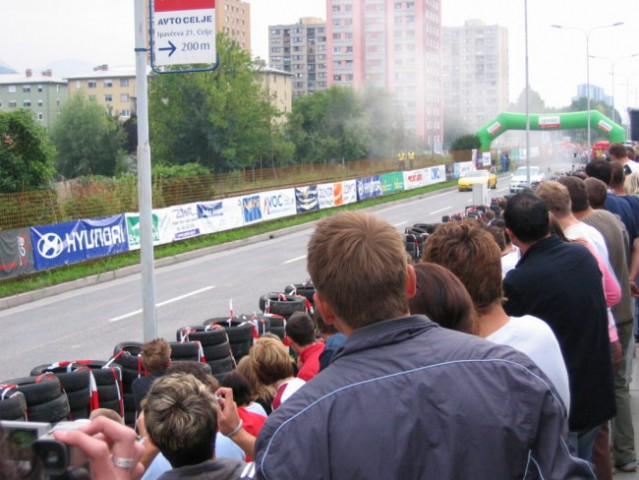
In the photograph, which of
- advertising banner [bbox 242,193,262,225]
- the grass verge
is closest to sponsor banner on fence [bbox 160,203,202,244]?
the grass verge

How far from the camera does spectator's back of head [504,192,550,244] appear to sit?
178 inches

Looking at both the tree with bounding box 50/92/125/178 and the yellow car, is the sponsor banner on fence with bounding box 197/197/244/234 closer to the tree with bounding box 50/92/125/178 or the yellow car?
the yellow car

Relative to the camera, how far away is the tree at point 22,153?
2917 cm

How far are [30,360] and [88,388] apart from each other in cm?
664

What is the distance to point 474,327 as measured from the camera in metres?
3.16

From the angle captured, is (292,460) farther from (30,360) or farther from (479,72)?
(479,72)

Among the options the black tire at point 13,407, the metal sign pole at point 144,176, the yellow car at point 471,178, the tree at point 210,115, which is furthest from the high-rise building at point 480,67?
the black tire at point 13,407

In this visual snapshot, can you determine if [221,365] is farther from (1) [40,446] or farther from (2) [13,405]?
(1) [40,446]

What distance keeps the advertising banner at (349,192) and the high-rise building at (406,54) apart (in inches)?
1741

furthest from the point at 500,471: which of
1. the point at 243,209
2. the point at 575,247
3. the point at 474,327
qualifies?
the point at 243,209

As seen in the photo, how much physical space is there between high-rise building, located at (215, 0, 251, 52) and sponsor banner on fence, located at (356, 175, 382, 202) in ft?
397

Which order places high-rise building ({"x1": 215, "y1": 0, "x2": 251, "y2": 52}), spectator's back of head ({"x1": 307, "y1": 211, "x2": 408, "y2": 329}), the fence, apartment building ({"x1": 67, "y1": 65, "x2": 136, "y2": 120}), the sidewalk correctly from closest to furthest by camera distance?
1. spectator's back of head ({"x1": 307, "y1": 211, "x2": 408, "y2": 329})
2. the sidewalk
3. the fence
4. apartment building ({"x1": 67, "y1": 65, "x2": 136, "y2": 120})
5. high-rise building ({"x1": 215, "y1": 0, "x2": 251, "y2": 52})

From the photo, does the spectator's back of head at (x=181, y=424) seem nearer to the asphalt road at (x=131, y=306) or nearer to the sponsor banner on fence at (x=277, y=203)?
the asphalt road at (x=131, y=306)

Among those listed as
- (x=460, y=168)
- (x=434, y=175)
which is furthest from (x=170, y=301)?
(x=460, y=168)
